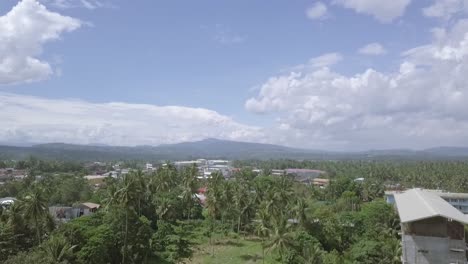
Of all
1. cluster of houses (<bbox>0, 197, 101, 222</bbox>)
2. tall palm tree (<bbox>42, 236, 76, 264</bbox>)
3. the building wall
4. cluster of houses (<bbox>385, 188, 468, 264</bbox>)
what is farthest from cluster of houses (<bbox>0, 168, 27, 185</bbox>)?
cluster of houses (<bbox>385, 188, 468, 264</bbox>)

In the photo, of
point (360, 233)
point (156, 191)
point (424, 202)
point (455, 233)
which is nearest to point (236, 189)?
point (156, 191)

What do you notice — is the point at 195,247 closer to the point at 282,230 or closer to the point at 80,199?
the point at 282,230

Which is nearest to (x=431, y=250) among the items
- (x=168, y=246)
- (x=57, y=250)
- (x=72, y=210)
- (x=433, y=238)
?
(x=433, y=238)

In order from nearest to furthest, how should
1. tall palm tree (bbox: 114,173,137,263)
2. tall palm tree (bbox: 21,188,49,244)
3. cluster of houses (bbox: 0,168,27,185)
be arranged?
tall palm tree (bbox: 21,188,49,244), tall palm tree (bbox: 114,173,137,263), cluster of houses (bbox: 0,168,27,185)

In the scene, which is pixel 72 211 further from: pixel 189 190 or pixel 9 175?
pixel 9 175

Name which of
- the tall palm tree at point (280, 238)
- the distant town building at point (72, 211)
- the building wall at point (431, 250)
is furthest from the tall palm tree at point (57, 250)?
the distant town building at point (72, 211)

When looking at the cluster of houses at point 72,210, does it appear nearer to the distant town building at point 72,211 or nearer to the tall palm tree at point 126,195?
the distant town building at point 72,211

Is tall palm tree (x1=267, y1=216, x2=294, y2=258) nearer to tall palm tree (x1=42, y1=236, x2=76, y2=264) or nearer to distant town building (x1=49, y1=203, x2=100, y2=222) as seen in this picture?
tall palm tree (x1=42, y1=236, x2=76, y2=264)
